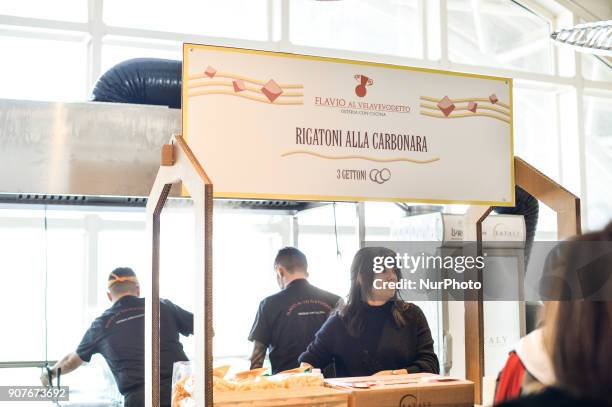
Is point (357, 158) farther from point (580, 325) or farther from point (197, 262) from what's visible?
point (580, 325)

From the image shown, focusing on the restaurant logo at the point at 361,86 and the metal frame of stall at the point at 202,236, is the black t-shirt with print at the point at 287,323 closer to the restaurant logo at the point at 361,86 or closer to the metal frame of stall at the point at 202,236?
the metal frame of stall at the point at 202,236

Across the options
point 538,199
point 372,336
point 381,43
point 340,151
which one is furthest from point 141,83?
point 381,43

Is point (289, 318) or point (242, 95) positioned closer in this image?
point (242, 95)

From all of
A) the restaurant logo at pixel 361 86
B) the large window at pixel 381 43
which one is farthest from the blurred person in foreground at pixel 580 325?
the large window at pixel 381 43

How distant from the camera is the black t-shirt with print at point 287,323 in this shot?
3.58 m

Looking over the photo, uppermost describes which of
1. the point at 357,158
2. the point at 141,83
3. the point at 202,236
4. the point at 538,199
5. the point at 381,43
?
the point at 381,43

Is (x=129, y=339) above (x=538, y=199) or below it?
below

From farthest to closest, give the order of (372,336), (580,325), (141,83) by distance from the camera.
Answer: (141,83) → (372,336) → (580,325)

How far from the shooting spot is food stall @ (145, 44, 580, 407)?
2.14m

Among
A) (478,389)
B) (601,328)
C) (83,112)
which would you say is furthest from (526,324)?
(601,328)

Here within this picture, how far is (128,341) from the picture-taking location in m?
3.54

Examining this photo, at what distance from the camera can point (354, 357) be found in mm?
2756

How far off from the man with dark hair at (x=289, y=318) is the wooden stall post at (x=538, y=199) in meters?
0.91

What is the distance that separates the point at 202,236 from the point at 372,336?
1141mm
